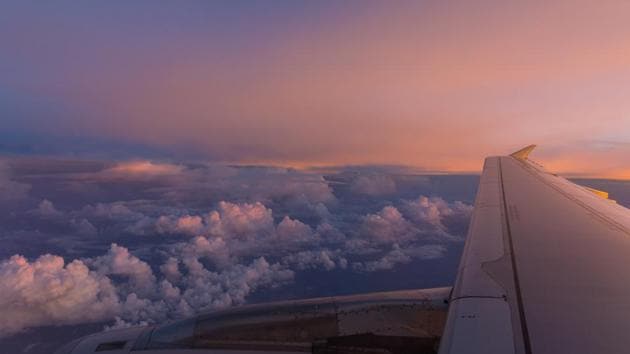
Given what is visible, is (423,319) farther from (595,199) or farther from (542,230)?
(595,199)

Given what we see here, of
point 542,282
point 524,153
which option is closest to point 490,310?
point 542,282

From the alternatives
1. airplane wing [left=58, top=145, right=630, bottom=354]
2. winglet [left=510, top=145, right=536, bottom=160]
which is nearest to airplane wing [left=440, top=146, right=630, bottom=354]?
airplane wing [left=58, top=145, right=630, bottom=354]

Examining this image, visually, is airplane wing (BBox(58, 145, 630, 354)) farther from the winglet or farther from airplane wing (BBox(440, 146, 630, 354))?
the winglet

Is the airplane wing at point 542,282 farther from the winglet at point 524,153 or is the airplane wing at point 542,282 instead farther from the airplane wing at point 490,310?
the winglet at point 524,153

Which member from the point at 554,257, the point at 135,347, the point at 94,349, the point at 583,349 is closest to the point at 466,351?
the point at 583,349

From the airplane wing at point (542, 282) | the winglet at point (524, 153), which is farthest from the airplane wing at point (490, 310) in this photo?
the winglet at point (524, 153)

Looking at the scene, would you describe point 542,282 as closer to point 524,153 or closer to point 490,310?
point 490,310
